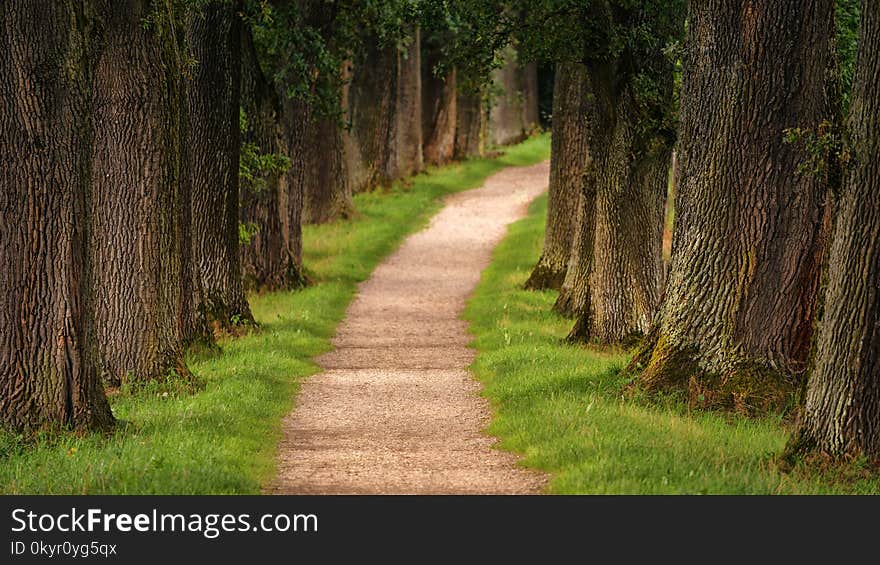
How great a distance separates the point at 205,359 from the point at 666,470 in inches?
319

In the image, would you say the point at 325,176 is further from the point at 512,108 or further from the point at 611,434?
the point at 512,108

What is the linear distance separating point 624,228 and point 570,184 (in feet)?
19.5

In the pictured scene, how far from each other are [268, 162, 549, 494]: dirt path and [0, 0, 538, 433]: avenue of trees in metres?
1.67

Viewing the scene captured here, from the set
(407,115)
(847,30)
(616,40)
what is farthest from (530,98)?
(616,40)

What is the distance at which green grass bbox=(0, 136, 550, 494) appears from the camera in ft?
31.4

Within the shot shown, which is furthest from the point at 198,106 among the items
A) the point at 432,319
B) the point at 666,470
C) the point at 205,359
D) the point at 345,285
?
the point at 666,470

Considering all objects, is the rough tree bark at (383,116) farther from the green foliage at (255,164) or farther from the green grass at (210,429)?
the green grass at (210,429)

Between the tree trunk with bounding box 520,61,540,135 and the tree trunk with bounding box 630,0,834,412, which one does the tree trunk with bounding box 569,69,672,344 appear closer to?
the tree trunk with bounding box 630,0,834,412

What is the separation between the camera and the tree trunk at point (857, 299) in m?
9.70

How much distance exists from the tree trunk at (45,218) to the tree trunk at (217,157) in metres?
6.42

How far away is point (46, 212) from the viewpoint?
36.7ft

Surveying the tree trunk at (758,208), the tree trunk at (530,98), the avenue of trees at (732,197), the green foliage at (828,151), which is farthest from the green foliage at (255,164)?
the tree trunk at (530,98)

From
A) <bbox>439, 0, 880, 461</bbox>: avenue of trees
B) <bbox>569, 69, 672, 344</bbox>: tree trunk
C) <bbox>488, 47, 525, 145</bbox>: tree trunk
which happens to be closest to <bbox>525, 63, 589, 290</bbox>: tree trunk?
<bbox>439, 0, 880, 461</bbox>: avenue of trees

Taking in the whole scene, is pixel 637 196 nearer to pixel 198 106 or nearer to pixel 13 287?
pixel 198 106
